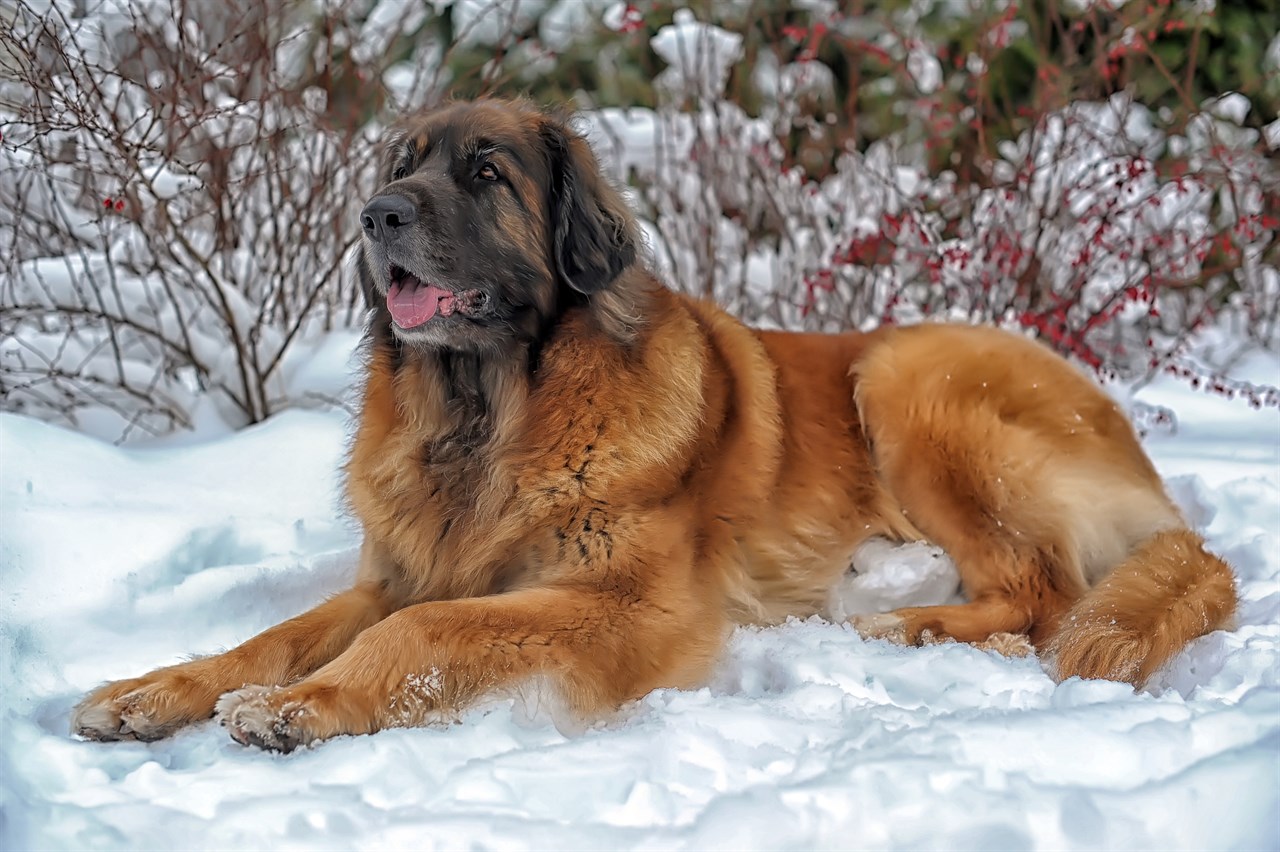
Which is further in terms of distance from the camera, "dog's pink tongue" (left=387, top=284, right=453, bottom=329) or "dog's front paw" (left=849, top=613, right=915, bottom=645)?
"dog's front paw" (left=849, top=613, right=915, bottom=645)

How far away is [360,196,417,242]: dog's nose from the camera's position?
2.61 metres

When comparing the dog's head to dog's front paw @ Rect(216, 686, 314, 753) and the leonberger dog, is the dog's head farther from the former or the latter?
dog's front paw @ Rect(216, 686, 314, 753)

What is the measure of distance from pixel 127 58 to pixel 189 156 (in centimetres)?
98

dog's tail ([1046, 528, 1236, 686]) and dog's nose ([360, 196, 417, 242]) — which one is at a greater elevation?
dog's nose ([360, 196, 417, 242])

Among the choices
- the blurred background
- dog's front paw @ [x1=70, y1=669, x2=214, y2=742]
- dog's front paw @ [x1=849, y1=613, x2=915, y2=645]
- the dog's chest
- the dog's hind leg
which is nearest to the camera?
dog's front paw @ [x1=70, y1=669, x2=214, y2=742]

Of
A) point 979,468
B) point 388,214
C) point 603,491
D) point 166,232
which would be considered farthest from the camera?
point 166,232

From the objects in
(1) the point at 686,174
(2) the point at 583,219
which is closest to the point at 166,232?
(2) the point at 583,219

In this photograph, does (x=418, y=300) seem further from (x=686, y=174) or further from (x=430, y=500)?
(x=686, y=174)

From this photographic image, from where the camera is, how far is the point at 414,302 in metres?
2.75

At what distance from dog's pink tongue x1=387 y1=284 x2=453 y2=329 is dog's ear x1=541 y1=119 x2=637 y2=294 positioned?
1.11ft

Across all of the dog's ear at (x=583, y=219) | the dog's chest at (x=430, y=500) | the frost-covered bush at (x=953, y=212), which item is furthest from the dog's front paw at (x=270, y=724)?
the frost-covered bush at (x=953, y=212)

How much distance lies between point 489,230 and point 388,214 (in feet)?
0.91

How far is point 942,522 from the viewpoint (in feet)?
11.0

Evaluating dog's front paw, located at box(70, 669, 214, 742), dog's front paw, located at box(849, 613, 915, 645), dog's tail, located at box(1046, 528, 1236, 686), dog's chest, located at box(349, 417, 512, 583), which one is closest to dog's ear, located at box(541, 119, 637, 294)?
dog's chest, located at box(349, 417, 512, 583)
